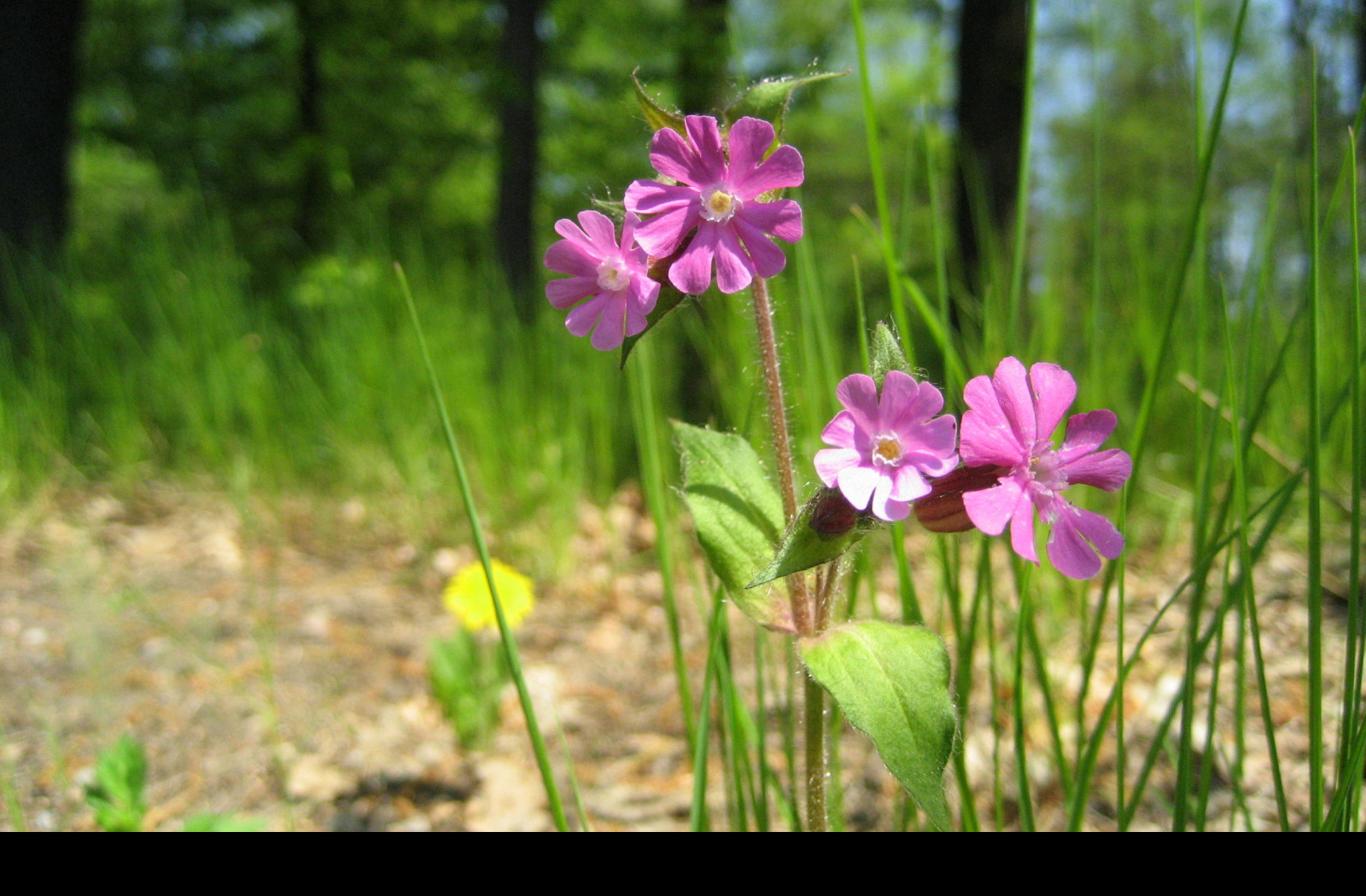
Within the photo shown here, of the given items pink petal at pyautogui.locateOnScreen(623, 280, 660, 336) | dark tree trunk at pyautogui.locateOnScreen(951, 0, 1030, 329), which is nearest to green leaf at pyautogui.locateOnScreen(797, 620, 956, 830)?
pink petal at pyautogui.locateOnScreen(623, 280, 660, 336)

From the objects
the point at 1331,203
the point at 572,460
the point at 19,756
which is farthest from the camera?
the point at 572,460

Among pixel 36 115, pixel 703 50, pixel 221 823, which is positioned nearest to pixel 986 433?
pixel 221 823

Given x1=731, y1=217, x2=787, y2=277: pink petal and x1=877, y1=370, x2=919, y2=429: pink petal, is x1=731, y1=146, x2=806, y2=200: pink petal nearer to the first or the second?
x1=731, y1=217, x2=787, y2=277: pink petal

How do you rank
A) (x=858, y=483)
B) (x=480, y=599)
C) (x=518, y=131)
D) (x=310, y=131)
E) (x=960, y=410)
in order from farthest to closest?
(x=310, y=131)
(x=518, y=131)
(x=480, y=599)
(x=960, y=410)
(x=858, y=483)

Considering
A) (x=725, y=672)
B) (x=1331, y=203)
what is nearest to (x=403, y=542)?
(x=725, y=672)

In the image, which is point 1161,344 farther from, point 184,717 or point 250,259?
point 250,259

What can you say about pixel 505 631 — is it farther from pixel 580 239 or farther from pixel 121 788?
pixel 121 788

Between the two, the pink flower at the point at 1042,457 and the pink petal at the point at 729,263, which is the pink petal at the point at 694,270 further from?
the pink flower at the point at 1042,457

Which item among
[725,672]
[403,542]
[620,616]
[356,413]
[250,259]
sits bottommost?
→ [620,616]
